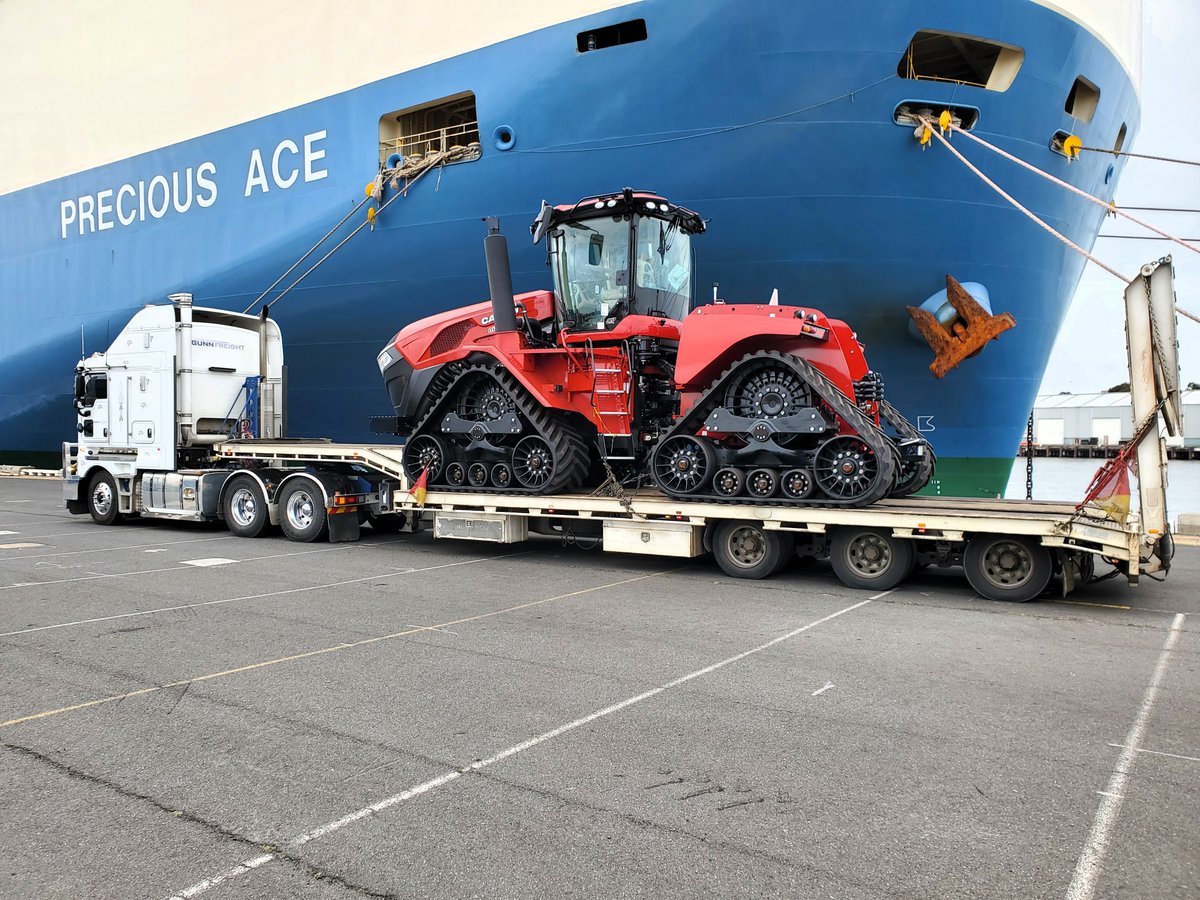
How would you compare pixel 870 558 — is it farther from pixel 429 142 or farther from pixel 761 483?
pixel 429 142

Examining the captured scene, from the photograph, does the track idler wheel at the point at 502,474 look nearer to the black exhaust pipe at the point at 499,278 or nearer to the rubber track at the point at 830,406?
the black exhaust pipe at the point at 499,278

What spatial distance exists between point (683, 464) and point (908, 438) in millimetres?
2406

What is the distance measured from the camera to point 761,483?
813 cm

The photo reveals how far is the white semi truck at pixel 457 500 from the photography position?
6621mm

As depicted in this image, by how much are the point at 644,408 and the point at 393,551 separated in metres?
3.41

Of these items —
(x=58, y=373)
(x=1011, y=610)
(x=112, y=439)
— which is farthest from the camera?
(x=58, y=373)

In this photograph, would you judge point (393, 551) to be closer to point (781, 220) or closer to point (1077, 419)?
point (781, 220)

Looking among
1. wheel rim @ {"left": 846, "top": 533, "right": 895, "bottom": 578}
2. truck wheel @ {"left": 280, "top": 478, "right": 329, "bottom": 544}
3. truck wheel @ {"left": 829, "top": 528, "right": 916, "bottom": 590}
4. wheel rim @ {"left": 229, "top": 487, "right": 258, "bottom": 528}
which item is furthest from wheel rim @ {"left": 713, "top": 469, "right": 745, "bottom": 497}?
wheel rim @ {"left": 229, "top": 487, "right": 258, "bottom": 528}

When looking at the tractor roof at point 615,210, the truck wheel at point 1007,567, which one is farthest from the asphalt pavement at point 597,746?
the tractor roof at point 615,210

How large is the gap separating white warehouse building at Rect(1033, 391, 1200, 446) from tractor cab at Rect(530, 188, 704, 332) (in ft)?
166

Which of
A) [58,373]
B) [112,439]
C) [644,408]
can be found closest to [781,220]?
[644,408]

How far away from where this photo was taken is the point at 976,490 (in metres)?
13.4

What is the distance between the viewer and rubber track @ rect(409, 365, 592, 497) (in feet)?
31.0

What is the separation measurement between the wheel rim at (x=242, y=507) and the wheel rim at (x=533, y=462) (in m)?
4.08
